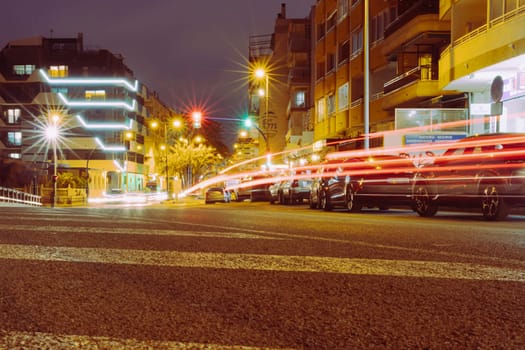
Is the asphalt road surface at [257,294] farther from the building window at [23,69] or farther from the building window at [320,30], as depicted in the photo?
the building window at [23,69]

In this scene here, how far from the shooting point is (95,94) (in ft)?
262

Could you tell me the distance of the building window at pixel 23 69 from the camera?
7744 cm

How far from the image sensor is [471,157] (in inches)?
516

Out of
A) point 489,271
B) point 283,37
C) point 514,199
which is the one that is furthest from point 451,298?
point 283,37

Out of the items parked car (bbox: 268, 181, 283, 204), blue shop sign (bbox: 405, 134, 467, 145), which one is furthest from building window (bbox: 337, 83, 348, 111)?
blue shop sign (bbox: 405, 134, 467, 145)

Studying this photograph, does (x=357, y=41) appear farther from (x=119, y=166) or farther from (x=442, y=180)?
(x=119, y=166)

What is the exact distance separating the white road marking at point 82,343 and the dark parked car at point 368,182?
1293cm

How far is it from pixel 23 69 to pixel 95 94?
9.54 meters

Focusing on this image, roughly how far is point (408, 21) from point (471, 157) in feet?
59.8

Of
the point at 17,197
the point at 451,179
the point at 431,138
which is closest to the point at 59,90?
the point at 17,197

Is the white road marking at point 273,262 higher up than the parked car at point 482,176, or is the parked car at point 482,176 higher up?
the parked car at point 482,176

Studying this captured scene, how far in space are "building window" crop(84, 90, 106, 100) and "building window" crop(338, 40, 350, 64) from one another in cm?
4547

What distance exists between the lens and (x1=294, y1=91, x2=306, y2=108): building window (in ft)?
215

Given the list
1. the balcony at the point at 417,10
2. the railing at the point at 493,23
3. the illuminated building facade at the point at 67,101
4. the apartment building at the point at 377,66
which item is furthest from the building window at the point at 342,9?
the illuminated building facade at the point at 67,101
